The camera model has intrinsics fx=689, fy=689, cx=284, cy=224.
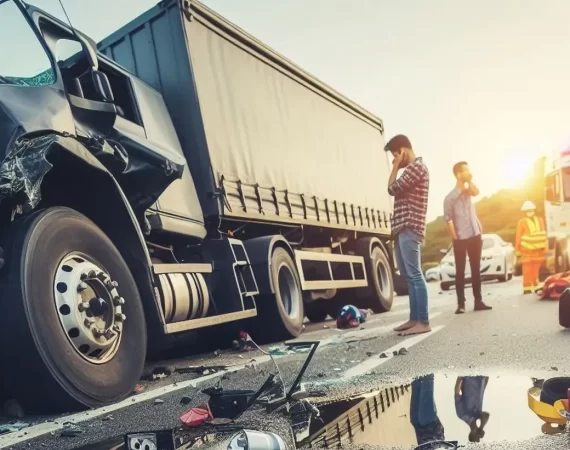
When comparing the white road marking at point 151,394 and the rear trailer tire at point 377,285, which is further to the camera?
the rear trailer tire at point 377,285

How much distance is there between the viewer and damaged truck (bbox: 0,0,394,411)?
376 centimetres

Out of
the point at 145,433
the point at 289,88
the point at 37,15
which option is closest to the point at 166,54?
the point at 37,15

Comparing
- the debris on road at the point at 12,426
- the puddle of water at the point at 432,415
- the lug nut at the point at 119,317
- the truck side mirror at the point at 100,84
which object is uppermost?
the truck side mirror at the point at 100,84

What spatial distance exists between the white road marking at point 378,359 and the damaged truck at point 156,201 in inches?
52.5

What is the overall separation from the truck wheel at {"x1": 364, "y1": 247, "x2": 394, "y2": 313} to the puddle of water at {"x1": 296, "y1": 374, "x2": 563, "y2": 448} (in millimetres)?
7279

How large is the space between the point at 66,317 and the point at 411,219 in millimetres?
→ 3899

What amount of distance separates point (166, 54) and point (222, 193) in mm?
1535

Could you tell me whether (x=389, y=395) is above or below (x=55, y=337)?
below

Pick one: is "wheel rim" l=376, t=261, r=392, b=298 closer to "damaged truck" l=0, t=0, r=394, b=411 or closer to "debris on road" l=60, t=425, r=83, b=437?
"damaged truck" l=0, t=0, r=394, b=411

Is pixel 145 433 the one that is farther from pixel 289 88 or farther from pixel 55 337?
pixel 289 88

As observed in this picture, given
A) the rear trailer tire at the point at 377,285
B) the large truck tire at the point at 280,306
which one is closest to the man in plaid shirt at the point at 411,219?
the large truck tire at the point at 280,306

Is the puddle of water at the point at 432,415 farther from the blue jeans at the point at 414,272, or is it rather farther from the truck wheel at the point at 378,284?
the truck wheel at the point at 378,284

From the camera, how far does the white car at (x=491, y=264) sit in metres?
19.1

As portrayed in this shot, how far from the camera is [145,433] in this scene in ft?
8.75
